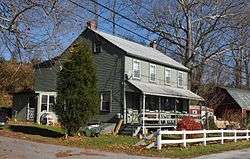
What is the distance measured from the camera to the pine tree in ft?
91.4

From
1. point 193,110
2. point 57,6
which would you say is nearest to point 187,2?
point 193,110

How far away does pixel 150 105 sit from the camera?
4059 cm

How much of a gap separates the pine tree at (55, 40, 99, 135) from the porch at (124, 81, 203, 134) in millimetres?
6602

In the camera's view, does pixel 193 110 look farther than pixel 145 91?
Yes

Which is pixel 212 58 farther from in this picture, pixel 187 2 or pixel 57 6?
pixel 57 6

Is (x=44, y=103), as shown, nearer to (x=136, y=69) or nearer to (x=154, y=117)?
(x=136, y=69)

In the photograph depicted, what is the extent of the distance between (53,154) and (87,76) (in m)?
9.63

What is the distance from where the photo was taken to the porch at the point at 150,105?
1387 inches

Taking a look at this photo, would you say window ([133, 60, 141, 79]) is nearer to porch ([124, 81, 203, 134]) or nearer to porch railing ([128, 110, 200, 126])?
porch ([124, 81, 203, 134])

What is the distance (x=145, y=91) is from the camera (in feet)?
113

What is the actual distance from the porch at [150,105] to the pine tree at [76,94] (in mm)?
6602

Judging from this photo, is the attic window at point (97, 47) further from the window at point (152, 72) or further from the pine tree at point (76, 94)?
the pine tree at point (76, 94)

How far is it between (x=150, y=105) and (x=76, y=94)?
1369 cm

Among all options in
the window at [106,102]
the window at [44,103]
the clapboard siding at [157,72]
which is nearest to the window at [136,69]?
the clapboard siding at [157,72]
